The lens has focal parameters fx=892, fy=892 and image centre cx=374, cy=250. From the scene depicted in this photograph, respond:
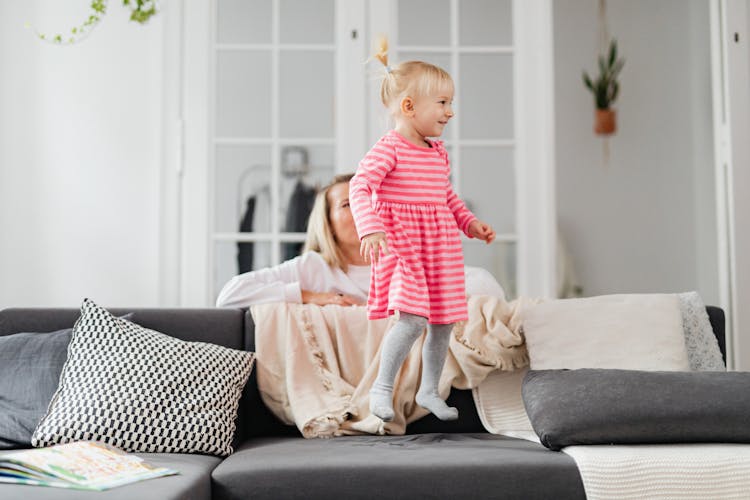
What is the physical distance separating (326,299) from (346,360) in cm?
28

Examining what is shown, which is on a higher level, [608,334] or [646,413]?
[608,334]

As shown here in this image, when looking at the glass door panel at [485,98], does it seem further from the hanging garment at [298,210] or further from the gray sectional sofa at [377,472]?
the gray sectional sofa at [377,472]

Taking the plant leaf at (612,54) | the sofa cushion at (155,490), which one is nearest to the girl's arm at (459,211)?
the sofa cushion at (155,490)

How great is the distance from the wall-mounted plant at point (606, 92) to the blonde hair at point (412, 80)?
2.86 m

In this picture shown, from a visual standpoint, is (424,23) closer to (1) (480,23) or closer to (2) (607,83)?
(1) (480,23)

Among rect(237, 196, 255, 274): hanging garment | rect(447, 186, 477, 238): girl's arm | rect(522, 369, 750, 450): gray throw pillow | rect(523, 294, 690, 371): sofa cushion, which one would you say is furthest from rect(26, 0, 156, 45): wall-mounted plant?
rect(522, 369, 750, 450): gray throw pillow

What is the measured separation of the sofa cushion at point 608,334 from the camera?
2398 millimetres

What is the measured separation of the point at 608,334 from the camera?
2447mm

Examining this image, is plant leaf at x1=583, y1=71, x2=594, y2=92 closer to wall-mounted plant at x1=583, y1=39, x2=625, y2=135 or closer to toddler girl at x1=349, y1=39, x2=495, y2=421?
wall-mounted plant at x1=583, y1=39, x2=625, y2=135

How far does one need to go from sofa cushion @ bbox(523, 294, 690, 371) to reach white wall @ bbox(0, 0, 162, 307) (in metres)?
1.67

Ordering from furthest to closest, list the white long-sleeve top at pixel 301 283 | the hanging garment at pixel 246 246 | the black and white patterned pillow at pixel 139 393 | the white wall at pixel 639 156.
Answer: the white wall at pixel 639 156 → the hanging garment at pixel 246 246 → the white long-sleeve top at pixel 301 283 → the black and white patterned pillow at pixel 139 393

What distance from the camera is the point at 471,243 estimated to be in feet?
11.6

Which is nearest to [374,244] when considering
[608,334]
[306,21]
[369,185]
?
[369,185]

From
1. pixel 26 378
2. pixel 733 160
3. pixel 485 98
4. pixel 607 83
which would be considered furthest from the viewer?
pixel 607 83
